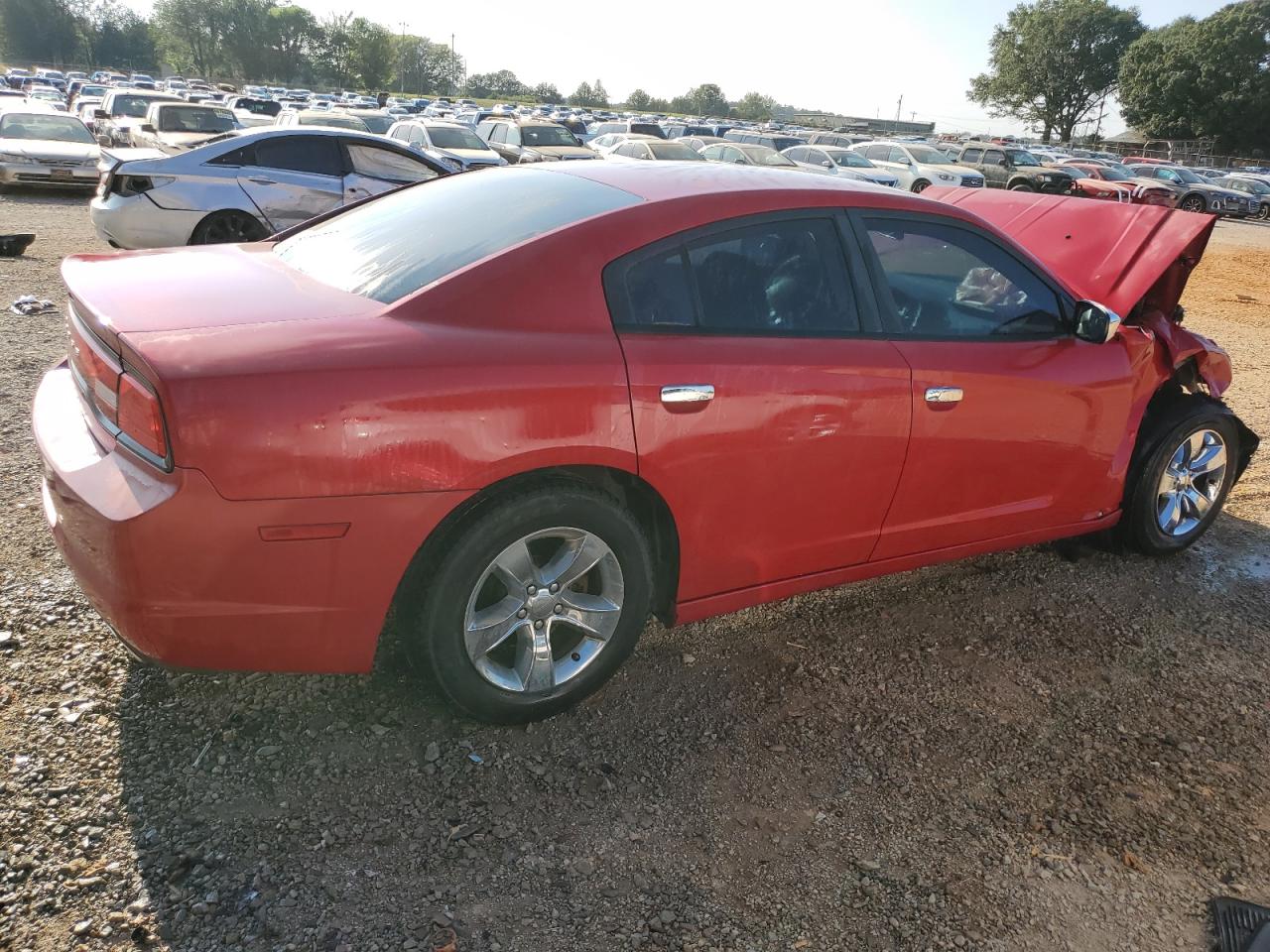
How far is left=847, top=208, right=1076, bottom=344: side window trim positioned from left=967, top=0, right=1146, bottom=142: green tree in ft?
296

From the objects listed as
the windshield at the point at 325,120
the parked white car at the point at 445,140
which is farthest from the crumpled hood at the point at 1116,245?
the windshield at the point at 325,120

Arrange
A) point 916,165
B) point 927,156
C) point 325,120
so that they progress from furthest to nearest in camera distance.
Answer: point 927,156 → point 916,165 → point 325,120

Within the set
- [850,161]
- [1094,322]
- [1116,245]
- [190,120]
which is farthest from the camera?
[850,161]

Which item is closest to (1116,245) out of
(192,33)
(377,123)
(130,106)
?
(377,123)

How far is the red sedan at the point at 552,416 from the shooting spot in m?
2.31

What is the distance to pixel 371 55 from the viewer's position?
107000 millimetres

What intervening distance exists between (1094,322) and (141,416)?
3.31m

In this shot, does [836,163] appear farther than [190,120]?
Yes

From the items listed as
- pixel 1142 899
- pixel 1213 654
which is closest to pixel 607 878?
pixel 1142 899

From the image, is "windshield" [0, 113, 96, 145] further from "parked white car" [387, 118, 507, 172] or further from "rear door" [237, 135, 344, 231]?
"rear door" [237, 135, 344, 231]

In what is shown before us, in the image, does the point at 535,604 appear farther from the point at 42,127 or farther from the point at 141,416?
the point at 42,127

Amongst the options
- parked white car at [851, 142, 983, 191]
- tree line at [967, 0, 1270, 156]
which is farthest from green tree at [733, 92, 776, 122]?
parked white car at [851, 142, 983, 191]

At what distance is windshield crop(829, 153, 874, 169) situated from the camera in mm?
23109

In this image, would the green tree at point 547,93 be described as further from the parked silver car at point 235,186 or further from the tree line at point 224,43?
the parked silver car at point 235,186
